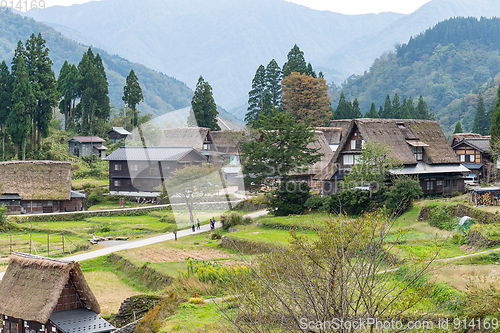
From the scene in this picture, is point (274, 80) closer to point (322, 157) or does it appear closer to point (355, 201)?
point (322, 157)

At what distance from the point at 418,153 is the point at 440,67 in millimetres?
106348

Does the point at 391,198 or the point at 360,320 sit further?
the point at 391,198

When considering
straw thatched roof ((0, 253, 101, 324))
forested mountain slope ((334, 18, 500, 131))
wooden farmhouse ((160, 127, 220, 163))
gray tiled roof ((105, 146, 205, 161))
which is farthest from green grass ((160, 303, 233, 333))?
forested mountain slope ((334, 18, 500, 131))

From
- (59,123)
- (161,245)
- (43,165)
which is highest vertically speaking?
(59,123)

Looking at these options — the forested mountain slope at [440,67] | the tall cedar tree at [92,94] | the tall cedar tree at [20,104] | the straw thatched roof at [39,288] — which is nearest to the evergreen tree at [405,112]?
the tall cedar tree at [92,94]

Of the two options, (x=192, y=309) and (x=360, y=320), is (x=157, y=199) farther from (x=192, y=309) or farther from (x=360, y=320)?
(x=360, y=320)

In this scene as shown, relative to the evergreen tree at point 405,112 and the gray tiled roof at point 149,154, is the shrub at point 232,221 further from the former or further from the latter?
the evergreen tree at point 405,112

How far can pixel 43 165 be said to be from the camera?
3891 centimetres

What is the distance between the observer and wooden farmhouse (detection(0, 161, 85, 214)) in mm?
36562

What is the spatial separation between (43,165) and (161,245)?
64.6 feet

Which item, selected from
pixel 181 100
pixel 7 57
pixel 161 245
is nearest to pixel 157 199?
pixel 161 245

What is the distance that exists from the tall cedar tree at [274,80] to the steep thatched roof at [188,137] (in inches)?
476

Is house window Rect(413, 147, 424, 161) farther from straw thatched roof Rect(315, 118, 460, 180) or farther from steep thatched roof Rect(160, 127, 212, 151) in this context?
steep thatched roof Rect(160, 127, 212, 151)

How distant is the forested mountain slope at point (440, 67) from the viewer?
114 meters
